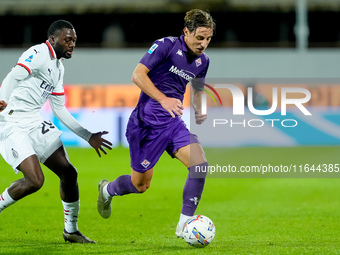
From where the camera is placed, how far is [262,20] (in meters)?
26.5

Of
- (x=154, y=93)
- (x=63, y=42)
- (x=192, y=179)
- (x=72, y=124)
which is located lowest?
(x=192, y=179)

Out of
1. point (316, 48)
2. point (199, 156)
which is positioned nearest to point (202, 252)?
point (199, 156)

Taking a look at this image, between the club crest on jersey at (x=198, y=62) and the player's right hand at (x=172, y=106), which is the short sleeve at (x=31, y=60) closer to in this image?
the player's right hand at (x=172, y=106)

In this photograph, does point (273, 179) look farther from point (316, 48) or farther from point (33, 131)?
point (316, 48)

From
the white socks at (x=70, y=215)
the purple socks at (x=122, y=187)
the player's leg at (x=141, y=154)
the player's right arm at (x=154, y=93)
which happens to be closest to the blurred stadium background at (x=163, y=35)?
the purple socks at (x=122, y=187)

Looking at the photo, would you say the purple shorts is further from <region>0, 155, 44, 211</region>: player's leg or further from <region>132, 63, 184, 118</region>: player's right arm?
<region>0, 155, 44, 211</region>: player's leg

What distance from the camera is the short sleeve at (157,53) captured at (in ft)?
20.1

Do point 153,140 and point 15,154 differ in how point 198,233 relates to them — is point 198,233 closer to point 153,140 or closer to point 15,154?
point 153,140

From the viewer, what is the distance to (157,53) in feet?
20.3

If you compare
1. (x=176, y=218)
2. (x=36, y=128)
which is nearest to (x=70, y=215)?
(x=36, y=128)

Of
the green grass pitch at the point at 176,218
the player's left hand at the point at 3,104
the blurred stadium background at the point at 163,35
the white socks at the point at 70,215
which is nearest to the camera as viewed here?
the player's left hand at the point at 3,104

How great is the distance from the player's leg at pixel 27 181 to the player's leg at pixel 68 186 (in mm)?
236

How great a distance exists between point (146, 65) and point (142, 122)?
0.69 metres

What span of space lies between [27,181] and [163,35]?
789 inches
